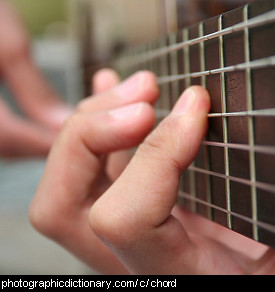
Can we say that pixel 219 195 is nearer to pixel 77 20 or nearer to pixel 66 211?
pixel 66 211

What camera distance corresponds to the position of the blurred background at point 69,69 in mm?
1046

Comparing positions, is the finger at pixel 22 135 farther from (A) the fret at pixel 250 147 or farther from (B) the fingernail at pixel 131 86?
(A) the fret at pixel 250 147

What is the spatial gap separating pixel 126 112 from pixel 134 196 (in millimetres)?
111

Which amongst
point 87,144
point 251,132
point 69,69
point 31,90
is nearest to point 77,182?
point 87,144

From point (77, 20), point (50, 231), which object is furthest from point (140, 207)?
point (77, 20)

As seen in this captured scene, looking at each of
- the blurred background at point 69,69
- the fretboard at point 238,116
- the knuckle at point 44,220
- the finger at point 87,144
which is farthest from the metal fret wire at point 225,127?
the blurred background at point 69,69

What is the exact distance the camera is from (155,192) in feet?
1.24

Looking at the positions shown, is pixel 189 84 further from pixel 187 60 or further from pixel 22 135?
pixel 22 135

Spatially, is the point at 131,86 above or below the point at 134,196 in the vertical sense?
above

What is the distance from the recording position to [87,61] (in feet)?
4.25

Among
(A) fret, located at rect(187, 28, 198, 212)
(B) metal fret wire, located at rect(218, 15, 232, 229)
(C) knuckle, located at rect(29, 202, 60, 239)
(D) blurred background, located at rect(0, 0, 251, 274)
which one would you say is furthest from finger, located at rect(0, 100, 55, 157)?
(B) metal fret wire, located at rect(218, 15, 232, 229)

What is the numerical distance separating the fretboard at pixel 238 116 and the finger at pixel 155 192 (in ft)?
0.06
